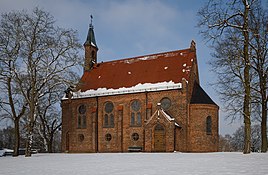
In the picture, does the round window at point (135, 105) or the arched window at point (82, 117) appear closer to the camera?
the round window at point (135, 105)

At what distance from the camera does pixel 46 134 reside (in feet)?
149

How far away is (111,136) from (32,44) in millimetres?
14868

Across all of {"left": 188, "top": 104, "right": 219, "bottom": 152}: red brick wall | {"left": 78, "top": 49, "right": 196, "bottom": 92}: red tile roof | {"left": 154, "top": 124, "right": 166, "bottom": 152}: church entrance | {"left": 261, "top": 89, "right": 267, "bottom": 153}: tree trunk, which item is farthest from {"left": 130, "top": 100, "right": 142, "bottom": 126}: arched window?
{"left": 261, "top": 89, "right": 267, "bottom": 153}: tree trunk

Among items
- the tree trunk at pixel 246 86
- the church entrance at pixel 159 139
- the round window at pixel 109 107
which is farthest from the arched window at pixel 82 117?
the tree trunk at pixel 246 86

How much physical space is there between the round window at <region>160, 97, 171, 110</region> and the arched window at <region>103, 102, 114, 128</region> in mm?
6455

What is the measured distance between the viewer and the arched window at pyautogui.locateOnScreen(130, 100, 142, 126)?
109 ft

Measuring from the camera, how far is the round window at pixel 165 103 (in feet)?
104

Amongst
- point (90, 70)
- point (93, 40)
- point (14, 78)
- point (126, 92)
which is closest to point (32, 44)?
point (14, 78)

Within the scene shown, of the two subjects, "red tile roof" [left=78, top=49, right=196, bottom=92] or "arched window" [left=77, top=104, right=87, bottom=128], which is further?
"arched window" [left=77, top=104, right=87, bottom=128]

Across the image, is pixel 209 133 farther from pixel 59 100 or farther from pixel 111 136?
pixel 59 100

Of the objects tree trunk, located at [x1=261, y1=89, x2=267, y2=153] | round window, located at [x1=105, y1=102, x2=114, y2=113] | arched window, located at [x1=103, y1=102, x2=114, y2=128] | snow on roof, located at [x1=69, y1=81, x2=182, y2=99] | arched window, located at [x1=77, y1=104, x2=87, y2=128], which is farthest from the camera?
arched window, located at [x1=77, y1=104, x2=87, y2=128]

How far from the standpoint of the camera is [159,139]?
3042 cm

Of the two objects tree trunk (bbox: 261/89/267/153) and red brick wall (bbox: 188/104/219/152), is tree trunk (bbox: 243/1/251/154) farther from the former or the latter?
red brick wall (bbox: 188/104/219/152)

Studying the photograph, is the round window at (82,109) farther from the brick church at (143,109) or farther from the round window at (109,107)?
the round window at (109,107)
